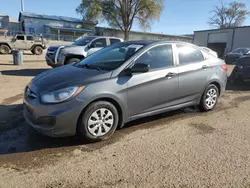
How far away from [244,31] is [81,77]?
1269 inches

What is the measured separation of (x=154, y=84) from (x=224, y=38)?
108ft

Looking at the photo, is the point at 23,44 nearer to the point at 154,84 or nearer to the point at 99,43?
the point at 99,43

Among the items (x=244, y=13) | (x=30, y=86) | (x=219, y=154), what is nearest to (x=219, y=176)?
(x=219, y=154)

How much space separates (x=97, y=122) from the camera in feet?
11.6

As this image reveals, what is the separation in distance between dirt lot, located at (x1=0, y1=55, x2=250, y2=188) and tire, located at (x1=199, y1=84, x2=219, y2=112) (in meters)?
0.42

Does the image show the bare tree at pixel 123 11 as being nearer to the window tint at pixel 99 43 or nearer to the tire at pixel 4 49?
the tire at pixel 4 49

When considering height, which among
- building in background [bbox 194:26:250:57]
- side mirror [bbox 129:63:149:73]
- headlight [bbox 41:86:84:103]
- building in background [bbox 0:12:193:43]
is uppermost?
building in background [bbox 0:12:193:43]

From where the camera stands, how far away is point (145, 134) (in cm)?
393

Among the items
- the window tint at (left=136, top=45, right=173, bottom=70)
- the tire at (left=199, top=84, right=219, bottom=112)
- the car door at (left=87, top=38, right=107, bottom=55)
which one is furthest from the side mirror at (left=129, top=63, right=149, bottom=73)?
the car door at (left=87, top=38, right=107, bottom=55)

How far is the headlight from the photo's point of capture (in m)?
3.21

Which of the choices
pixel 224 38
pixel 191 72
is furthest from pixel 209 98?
pixel 224 38

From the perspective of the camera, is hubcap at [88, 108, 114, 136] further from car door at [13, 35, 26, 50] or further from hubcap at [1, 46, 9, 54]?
car door at [13, 35, 26, 50]

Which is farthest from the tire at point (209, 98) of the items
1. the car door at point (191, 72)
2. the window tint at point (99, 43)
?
the window tint at point (99, 43)

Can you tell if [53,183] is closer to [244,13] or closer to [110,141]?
[110,141]
